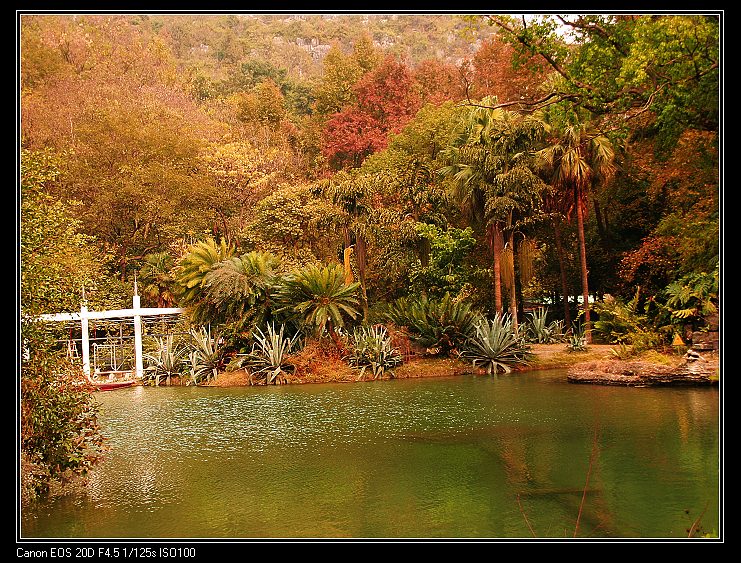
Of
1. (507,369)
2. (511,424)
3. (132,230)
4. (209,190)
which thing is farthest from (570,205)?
(132,230)

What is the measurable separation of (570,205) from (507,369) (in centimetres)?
448

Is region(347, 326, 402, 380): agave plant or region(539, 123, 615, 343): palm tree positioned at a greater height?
region(539, 123, 615, 343): palm tree

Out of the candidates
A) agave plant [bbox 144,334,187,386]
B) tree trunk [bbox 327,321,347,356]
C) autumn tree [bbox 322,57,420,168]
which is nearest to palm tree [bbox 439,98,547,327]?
tree trunk [bbox 327,321,347,356]

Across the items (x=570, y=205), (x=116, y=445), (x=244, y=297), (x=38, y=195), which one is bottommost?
(x=116, y=445)

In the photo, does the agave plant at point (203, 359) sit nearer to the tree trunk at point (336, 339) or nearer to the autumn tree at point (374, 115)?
the tree trunk at point (336, 339)

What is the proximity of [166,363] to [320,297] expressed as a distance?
291 centimetres

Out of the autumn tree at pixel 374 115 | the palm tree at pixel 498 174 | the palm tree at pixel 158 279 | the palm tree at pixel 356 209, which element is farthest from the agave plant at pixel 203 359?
the autumn tree at pixel 374 115

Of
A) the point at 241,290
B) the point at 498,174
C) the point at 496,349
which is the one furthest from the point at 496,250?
the point at 241,290

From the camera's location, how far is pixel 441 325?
41.9ft

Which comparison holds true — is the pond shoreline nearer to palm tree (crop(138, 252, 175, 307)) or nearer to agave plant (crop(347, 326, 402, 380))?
agave plant (crop(347, 326, 402, 380))

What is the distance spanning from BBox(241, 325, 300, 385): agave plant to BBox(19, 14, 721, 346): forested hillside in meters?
0.68

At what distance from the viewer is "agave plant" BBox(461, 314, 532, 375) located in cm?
1210
